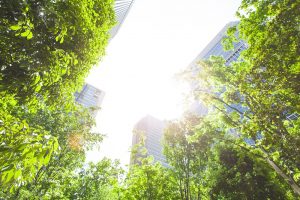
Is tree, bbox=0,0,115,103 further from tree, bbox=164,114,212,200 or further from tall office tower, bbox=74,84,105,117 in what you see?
tall office tower, bbox=74,84,105,117

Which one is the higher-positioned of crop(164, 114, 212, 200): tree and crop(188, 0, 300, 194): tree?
crop(188, 0, 300, 194): tree

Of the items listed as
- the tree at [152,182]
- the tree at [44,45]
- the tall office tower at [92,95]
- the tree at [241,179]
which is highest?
the tree at [44,45]

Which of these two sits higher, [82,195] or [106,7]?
[106,7]

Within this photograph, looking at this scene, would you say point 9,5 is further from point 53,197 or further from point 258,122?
point 53,197

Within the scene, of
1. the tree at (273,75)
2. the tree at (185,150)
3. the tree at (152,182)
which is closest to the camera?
the tree at (273,75)

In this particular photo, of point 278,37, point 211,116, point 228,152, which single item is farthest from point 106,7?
point 228,152

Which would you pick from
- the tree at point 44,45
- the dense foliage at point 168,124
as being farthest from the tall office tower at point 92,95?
the tree at point 44,45

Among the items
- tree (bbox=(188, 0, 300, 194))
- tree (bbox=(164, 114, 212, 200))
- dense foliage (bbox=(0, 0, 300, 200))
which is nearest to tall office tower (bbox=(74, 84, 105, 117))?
dense foliage (bbox=(0, 0, 300, 200))

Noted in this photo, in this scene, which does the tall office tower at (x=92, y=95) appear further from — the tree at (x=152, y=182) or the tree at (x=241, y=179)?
the tree at (x=152, y=182)

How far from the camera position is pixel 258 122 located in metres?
9.55

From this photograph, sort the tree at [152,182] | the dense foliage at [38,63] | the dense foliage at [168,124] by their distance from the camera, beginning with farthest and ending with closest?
the tree at [152,182] → the dense foliage at [168,124] → the dense foliage at [38,63]

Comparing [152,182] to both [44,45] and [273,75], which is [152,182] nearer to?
[273,75]

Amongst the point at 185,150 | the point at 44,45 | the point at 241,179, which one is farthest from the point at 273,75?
the point at 241,179

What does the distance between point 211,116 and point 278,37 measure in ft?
20.5
